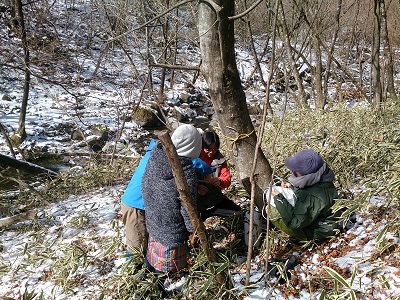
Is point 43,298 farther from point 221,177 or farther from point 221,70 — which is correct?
point 221,70

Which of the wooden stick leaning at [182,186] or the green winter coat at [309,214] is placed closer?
the wooden stick leaning at [182,186]

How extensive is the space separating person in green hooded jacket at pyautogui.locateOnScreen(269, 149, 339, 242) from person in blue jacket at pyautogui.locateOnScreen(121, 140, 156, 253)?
Result: 39.3 inches

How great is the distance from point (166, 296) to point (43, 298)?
1.06 meters

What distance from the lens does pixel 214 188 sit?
2969mm

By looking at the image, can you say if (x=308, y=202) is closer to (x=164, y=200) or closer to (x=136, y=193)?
(x=164, y=200)

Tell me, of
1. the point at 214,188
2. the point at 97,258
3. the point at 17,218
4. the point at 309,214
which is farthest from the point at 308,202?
the point at 17,218

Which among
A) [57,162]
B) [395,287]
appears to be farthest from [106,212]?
[57,162]

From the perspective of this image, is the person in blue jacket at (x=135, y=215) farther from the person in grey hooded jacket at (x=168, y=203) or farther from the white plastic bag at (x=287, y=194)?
the white plastic bag at (x=287, y=194)

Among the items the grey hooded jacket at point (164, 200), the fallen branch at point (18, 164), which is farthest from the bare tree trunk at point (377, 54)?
the fallen branch at point (18, 164)

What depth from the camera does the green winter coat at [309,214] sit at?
8.38 ft

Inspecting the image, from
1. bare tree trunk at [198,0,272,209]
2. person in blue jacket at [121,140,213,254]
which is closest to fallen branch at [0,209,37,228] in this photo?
person in blue jacket at [121,140,213,254]

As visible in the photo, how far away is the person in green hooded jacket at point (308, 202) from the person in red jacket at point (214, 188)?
0.51m

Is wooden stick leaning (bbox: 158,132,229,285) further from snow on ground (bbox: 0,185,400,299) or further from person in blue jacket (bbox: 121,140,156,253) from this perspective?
person in blue jacket (bbox: 121,140,156,253)

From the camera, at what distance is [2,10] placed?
15.3 m
